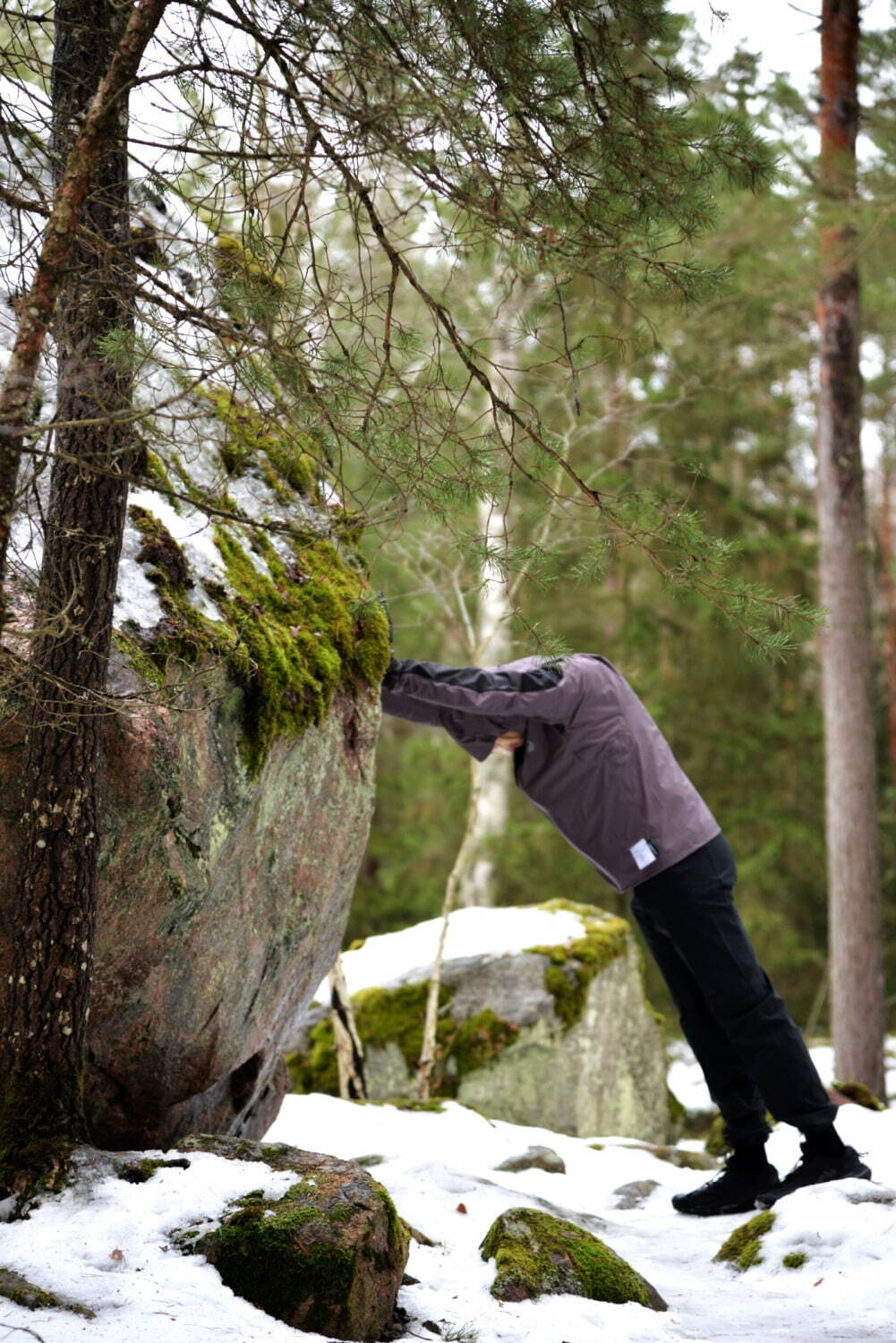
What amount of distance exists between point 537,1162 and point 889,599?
1330cm

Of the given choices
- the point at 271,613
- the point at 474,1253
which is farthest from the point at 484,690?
the point at 474,1253

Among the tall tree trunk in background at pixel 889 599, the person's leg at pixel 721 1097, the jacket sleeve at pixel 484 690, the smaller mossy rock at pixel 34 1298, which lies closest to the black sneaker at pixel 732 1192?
the person's leg at pixel 721 1097

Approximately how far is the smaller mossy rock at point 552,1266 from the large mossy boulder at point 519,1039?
3.63 m

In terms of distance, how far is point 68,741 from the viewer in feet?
9.07

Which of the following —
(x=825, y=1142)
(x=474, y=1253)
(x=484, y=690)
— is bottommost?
(x=474, y=1253)

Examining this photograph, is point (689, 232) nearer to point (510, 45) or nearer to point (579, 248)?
point (579, 248)

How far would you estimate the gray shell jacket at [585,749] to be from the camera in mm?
4012

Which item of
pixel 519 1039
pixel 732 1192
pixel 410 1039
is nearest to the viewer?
pixel 732 1192

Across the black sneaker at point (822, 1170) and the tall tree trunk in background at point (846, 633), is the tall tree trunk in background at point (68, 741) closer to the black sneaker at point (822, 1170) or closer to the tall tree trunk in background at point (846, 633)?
the black sneaker at point (822, 1170)

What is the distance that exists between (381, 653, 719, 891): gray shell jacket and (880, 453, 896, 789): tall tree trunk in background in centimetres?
1136

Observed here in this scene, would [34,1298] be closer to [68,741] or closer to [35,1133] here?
[35,1133]

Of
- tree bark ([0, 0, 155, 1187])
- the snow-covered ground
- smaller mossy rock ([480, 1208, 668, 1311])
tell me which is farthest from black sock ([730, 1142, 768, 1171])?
tree bark ([0, 0, 155, 1187])

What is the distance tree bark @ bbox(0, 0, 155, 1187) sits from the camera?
2750 mm

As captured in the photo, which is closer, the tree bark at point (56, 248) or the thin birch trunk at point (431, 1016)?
the tree bark at point (56, 248)
